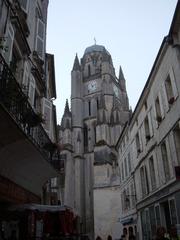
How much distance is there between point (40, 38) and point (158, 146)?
8155 mm

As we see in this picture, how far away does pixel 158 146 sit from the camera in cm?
1412

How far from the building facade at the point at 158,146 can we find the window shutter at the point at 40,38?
5.78 metres

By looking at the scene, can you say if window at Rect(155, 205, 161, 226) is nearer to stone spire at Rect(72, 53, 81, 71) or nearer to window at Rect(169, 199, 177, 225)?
window at Rect(169, 199, 177, 225)

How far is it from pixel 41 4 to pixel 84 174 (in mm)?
34857

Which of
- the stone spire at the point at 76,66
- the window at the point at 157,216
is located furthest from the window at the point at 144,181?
the stone spire at the point at 76,66

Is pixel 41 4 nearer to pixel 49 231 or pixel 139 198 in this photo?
pixel 49 231

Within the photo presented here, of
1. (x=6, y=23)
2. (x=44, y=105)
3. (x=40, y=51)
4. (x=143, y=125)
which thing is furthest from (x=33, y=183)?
(x=143, y=125)

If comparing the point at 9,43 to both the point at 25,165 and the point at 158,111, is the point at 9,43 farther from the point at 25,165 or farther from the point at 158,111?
the point at 158,111

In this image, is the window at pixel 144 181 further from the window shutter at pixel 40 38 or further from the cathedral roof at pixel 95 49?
the cathedral roof at pixel 95 49

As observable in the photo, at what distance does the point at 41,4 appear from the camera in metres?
14.8

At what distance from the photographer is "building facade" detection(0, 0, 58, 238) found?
6291mm

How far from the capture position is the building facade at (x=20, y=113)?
6.29m

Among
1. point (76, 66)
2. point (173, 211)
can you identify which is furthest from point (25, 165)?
point (76, 66)

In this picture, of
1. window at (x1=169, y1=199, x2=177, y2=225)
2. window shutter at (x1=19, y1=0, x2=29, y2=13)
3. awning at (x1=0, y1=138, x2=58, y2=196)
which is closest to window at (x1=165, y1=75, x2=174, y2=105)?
window at (x1=169, y1=199, x2=177, y2=225)
